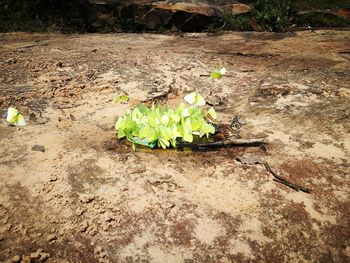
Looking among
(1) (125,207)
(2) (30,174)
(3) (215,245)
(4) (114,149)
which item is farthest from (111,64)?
(3) (215,245)

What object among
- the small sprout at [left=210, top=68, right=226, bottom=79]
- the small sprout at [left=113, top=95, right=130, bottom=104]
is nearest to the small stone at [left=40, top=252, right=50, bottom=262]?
the small sprout at [left=113, top=95, right=130, bottom=104]

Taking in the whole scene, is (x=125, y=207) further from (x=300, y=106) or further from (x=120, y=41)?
(x=120, y=41)

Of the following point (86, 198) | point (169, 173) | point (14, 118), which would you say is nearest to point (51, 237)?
point (86, 198)

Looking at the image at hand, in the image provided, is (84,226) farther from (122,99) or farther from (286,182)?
(122,99)

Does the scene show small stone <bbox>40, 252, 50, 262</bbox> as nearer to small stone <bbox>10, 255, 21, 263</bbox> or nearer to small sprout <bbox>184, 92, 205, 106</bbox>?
small stone <bbox>10, 255, 21, 263</bbox>

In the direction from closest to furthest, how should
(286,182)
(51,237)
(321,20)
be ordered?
1. (51,237)
2. (286,182)
3. (321,20)

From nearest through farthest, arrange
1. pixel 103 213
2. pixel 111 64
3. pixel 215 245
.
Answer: pixel 215 245 → pixel 103 213 → pixel 111 64
